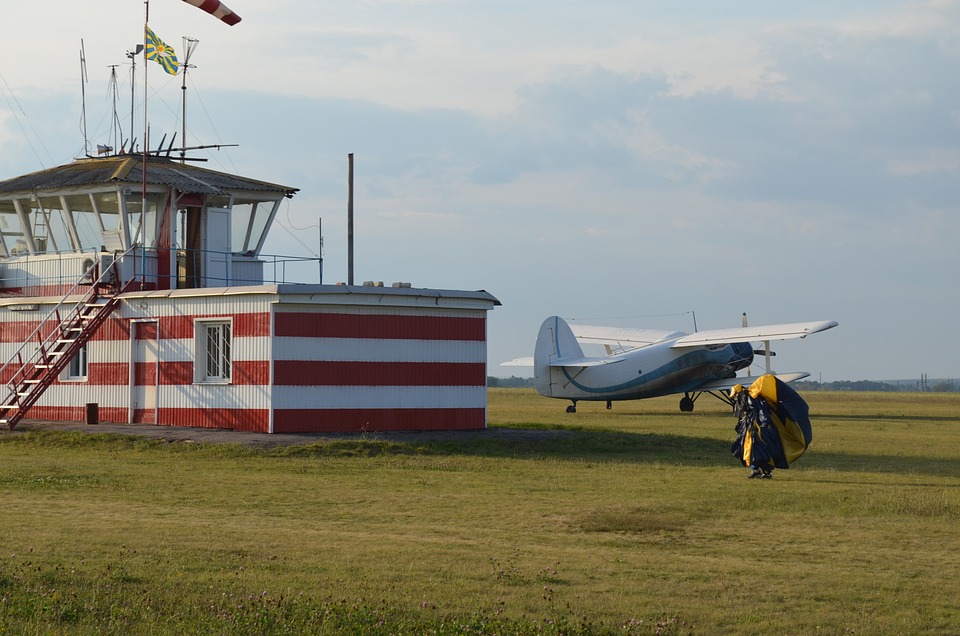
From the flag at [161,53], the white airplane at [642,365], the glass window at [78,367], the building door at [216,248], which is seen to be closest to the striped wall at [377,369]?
the building door at [216,248]

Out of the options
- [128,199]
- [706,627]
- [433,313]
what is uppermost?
[128,199]

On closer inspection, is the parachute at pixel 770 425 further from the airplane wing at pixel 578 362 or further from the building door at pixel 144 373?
the airplane wing at pixel 578 362

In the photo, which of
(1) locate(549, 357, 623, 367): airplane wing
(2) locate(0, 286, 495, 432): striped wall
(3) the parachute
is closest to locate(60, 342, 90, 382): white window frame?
(2) locate(0, 286, 495, 432): striped wall

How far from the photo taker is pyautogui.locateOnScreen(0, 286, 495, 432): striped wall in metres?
27.2

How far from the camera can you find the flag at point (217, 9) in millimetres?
17219

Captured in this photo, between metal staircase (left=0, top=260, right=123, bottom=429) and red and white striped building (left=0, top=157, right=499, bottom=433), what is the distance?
0.13 m

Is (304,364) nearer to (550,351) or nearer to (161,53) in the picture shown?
(161,53)

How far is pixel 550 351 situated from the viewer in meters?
49.6

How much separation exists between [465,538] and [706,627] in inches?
191

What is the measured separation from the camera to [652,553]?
1352 centimetres

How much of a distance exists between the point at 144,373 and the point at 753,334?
86.7 ft

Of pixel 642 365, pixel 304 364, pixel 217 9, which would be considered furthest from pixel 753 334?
pixel 217 9

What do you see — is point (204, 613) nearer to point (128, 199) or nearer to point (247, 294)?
point (247, 294)

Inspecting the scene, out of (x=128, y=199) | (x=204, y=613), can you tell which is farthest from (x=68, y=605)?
(x=128, y=199)
